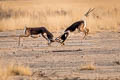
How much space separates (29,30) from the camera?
23.8 metres

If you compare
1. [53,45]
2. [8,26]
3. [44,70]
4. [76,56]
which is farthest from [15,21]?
[44,70]

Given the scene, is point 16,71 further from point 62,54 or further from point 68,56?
point 62,54

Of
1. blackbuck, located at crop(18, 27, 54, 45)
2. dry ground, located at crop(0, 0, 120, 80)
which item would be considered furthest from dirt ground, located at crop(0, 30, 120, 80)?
blackbuck, located at crop(18, 27, 54, 45)

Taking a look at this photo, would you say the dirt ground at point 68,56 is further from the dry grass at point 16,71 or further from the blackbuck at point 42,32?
the blackbuck at point 42,32

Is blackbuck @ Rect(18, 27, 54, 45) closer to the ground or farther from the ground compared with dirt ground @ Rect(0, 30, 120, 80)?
farther from the ground

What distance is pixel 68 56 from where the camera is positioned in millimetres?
19797

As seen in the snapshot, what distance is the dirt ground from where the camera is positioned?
15125mm

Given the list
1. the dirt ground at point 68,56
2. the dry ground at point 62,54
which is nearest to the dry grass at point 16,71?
the dry ground at point 62,54

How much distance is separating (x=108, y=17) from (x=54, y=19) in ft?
15.2

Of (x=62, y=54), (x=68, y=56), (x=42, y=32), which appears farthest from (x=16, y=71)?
(x=42, y=32)

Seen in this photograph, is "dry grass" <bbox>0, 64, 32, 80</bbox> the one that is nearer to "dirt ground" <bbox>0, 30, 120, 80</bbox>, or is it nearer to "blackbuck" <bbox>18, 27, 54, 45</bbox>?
"dirt ground" <bbox>0, 30, 120, 80</bbox>

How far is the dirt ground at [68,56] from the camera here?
1512cm

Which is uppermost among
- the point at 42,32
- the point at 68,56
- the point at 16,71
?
the point at 42,32

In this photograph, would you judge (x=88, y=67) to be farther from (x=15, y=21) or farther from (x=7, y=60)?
(x=15, y=21)
